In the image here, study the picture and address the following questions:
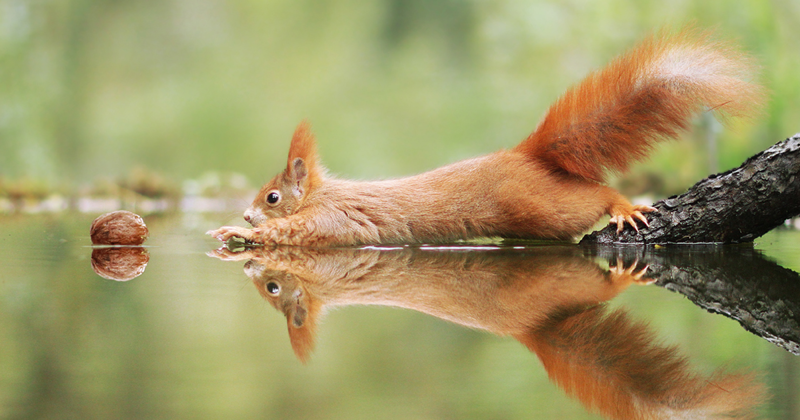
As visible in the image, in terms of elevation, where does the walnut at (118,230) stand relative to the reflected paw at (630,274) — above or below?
above

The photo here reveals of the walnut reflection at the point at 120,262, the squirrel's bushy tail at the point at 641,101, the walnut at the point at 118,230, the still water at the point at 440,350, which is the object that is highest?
the squirrel's bushy tail at the point at 641,101

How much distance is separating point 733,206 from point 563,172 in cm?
43

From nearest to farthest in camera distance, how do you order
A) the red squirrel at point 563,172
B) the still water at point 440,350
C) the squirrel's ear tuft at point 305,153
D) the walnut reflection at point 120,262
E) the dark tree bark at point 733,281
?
the still water at point 440,350 → the dark tree bark at point 733,281 → the walnut reflection at point 120,262 → the red squirrel at point 563,172 → the squirrel's ear tuft at point 305,153

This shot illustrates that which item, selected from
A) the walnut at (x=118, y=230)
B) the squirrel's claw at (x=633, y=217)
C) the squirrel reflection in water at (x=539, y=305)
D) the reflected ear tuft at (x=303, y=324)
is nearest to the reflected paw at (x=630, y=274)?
A: the squirrel reflection in water at (x=539, y=305)

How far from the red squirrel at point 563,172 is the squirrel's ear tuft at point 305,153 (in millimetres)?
101

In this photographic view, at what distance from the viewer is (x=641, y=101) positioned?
5.04 feet

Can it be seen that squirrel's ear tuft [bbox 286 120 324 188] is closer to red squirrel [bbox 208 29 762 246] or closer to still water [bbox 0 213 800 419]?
red squirrel [bbox 208 29 762 246]

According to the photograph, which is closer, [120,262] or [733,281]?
[733,281]

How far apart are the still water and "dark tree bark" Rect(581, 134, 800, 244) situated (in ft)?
0.85

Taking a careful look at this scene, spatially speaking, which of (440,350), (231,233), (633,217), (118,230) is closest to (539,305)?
(440,350)

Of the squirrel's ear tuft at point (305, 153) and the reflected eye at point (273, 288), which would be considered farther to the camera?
the squirrel's ear tuft at point (305, 153)

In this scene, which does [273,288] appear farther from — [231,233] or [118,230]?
[118,230]

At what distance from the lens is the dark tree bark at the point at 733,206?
138cm

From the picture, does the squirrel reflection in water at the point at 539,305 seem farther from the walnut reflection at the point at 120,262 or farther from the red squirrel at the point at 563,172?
the walnut reflection at the point at 120,262
